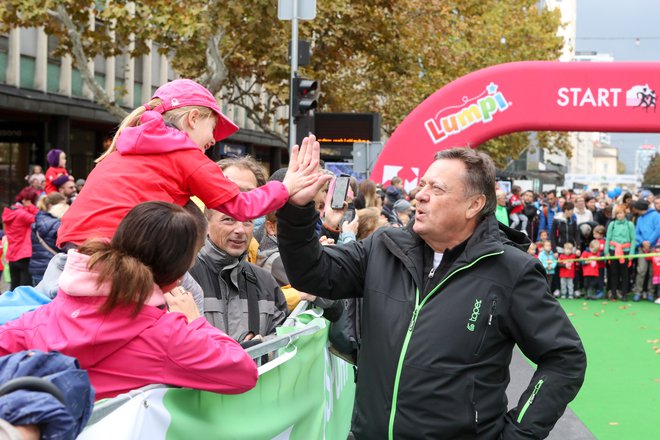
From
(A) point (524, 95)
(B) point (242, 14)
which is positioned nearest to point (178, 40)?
(B) point (242, 14)

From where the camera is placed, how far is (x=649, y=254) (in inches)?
715

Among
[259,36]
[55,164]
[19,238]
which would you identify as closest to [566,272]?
[259,36]

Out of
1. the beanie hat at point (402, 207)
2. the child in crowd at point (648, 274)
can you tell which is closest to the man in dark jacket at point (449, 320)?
the beanie hat at point (402, 207)

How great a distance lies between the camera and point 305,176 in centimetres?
349

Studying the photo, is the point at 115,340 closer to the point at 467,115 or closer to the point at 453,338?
the point at 453,338

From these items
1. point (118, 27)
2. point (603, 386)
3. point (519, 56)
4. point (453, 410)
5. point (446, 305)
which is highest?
point (519, 56)

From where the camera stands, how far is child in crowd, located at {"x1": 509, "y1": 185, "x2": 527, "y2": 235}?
22172mm

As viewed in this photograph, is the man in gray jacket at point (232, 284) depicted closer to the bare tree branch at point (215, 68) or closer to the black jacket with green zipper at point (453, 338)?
the black jacket with green zipper at point (453, 338)

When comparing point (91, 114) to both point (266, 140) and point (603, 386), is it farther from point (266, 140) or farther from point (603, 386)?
point (603, 386)

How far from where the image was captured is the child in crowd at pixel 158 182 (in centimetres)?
347

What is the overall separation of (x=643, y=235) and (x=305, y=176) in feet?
55.1

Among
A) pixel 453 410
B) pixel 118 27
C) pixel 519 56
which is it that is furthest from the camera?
pixel 519 56

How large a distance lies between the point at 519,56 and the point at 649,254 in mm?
28727

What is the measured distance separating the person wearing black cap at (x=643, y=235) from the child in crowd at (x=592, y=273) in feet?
2.33
